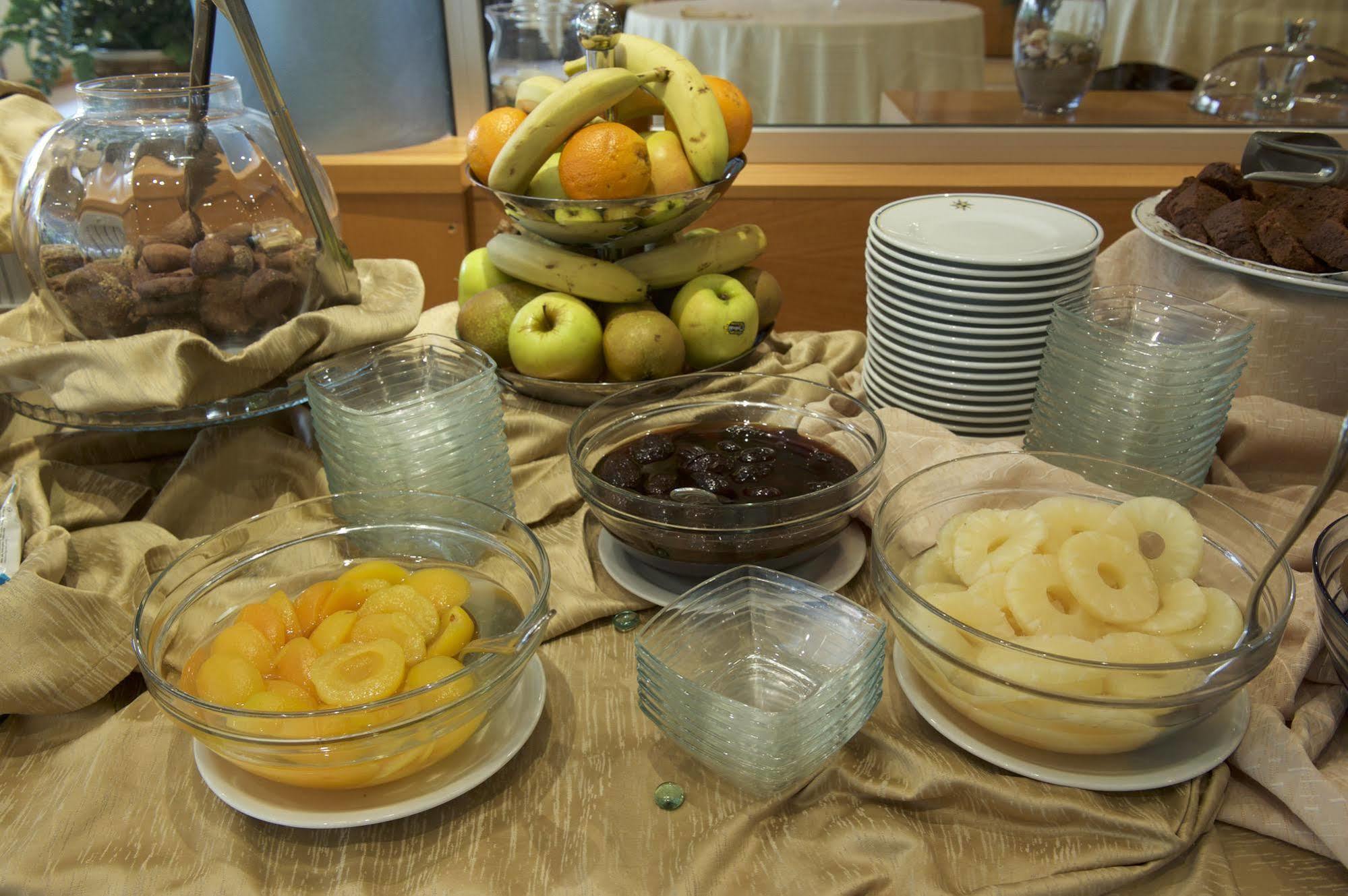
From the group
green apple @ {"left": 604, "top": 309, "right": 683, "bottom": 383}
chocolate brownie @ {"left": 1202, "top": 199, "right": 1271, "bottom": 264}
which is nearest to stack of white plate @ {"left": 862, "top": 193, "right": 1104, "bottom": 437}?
chocolate brownie @ {"left": 1202, "top": 199, "right": 1271, "bottom": 264}

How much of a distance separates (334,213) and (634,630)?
0.59 m

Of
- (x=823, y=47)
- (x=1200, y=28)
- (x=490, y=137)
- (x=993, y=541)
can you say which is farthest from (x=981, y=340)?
(x=1200, y=28)

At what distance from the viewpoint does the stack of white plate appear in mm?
957

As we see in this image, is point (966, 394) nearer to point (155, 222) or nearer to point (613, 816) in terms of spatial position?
point (613, 816)

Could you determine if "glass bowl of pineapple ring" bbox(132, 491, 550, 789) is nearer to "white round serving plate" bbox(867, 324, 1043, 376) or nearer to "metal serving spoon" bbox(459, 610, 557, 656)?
"metal serving spoon" bbox(459, 610, 557, 656)

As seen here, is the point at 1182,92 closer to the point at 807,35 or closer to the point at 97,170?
the point at 807,35

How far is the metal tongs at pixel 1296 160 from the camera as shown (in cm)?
98

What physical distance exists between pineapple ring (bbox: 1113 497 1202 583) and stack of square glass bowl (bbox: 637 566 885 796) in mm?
202

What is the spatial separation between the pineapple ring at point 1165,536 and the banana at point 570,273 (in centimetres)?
58

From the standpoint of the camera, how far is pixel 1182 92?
6.48ft

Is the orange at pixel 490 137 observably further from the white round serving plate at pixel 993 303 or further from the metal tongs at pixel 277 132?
the white round serving plate at pixel 993 303

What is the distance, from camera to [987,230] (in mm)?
1020

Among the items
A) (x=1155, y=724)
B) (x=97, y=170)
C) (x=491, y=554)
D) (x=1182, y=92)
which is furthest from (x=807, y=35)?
(x=1155, y=724)

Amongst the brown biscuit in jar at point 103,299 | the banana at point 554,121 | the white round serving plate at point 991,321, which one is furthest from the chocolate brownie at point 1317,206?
the brown biscuit in jar at point 103,299
